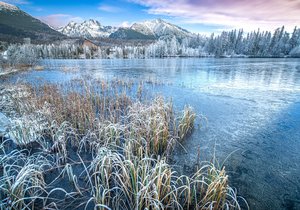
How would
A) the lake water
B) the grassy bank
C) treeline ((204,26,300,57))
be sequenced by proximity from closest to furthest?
1. the grassy bank
2. the lake water
3. treeline ((204,26,300,57))

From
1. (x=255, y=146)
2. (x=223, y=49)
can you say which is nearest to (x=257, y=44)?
(x=223, y=49)

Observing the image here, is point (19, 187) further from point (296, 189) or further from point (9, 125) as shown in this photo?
point (296, 189)

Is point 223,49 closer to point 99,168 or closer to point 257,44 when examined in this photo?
point 257,44

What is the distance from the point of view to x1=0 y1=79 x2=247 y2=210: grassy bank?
3260mm

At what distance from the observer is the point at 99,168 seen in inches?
148

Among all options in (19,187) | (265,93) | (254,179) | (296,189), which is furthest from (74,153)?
(265,93)

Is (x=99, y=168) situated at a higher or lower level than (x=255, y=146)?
higher

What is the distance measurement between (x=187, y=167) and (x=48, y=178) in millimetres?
4080

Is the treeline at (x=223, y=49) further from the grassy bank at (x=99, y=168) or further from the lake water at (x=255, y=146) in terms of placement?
the grassy bank at (x=99, y=168)

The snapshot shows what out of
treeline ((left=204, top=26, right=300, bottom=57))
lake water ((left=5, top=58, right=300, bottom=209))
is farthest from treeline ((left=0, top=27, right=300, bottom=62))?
lake water ((left=5, top=58, right=300, bottom=209))

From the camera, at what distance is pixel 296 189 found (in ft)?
14.7

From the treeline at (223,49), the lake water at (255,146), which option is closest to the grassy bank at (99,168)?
the lake water at (255,146)

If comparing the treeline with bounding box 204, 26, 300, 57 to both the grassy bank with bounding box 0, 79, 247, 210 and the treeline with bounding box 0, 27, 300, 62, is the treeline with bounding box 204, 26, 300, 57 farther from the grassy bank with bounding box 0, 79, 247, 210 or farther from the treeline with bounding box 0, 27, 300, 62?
the grassy bank with bounding box 0, 79, 247, 210

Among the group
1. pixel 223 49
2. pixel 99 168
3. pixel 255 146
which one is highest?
pixel 223 49
